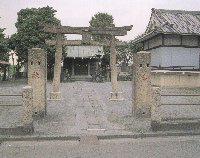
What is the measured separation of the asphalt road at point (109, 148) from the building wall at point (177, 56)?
16743mm

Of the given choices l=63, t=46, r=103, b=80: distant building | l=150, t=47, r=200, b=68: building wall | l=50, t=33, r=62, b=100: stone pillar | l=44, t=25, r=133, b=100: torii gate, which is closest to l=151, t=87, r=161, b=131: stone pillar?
l=44, t=25, r=133, b=100: torii gate

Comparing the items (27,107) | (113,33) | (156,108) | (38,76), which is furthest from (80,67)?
(27,107)

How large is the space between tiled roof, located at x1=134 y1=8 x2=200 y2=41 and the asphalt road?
17.0m

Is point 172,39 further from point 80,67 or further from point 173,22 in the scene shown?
point 80,67

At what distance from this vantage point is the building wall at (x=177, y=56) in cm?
2634

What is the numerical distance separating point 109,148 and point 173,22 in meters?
21.3

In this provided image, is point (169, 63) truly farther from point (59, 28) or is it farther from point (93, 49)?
point (93, 49)

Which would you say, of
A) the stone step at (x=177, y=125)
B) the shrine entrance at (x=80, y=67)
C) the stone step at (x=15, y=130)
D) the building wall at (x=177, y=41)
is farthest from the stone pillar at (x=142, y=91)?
the shrine entrance at (x=80, y=67)

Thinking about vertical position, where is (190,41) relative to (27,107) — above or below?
above

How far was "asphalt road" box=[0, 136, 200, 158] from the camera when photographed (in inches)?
320

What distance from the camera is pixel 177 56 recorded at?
87.0 ft

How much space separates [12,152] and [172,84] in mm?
19804

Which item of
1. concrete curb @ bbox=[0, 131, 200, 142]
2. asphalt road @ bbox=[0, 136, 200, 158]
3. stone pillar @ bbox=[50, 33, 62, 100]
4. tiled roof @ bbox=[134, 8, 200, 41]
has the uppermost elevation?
tiled roof @ bbox=[134, 8, 200, 41]

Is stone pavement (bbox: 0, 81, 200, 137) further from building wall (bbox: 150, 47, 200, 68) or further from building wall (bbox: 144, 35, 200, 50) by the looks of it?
building wall (bbox: 144, 35, 200, 50)
